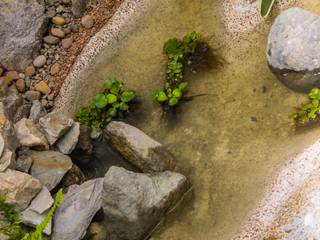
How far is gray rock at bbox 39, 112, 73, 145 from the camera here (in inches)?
182

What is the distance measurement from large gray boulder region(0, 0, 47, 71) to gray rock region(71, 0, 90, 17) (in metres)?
0.31

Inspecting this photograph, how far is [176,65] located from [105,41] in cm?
83

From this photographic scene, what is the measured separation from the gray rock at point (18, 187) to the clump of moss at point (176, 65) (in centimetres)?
132

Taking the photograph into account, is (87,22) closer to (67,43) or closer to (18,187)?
(67,43)

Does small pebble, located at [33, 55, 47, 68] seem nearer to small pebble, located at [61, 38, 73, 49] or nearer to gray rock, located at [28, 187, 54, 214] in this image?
small pebble, located at [61, 38, 73, 49]

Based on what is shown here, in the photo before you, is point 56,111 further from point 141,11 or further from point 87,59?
point 141,11

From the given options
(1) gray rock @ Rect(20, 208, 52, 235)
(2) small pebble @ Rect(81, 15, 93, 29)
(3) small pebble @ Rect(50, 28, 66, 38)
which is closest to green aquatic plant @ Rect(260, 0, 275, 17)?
(2) small pebble @ Rect(81, 15, 93, 29)

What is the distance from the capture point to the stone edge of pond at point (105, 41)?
17.1 feet

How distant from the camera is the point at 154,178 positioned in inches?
173

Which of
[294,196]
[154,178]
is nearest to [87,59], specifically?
[154,178]

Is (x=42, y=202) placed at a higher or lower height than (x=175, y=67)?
higher

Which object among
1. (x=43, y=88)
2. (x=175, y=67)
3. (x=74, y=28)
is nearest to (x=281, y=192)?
(x=175, y=67)

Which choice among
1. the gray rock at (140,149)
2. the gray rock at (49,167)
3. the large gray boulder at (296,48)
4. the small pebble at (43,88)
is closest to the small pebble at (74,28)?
the small pebble at (43,88)

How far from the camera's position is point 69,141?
4.69 m
